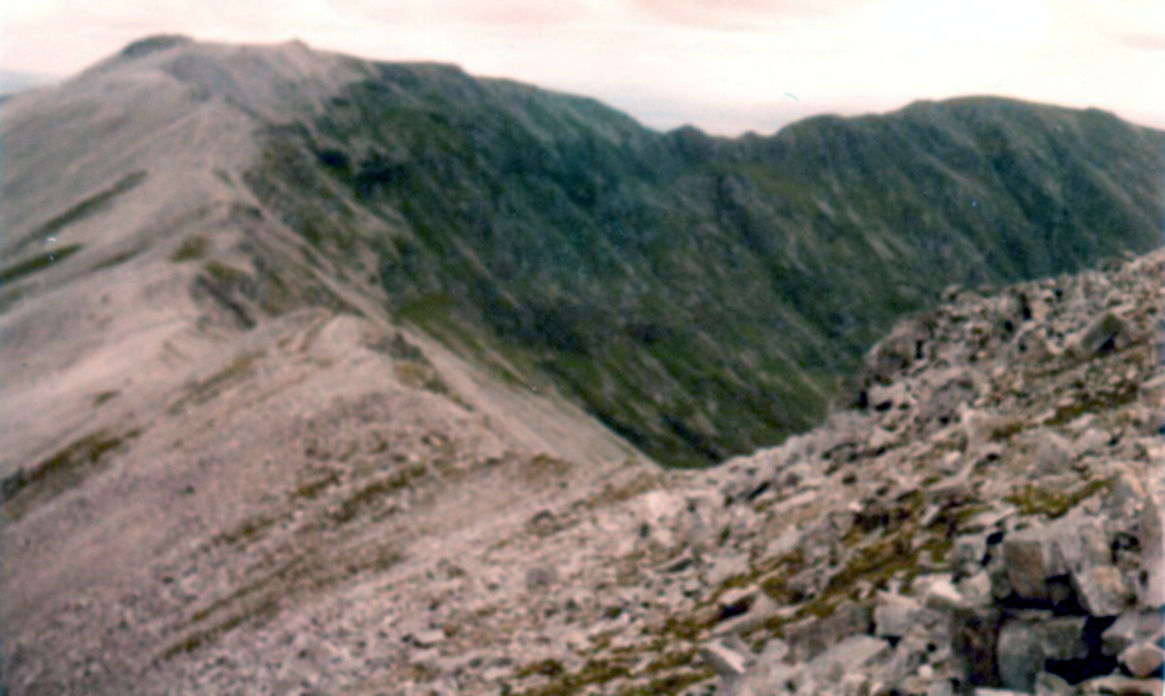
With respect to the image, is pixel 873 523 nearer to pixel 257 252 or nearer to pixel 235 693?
pixel 235 693

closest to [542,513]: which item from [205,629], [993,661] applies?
[205,629]

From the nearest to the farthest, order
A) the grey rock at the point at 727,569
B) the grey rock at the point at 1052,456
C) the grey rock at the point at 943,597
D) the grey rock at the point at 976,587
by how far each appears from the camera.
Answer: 1. the grey rock at the point at 976,587
2. the grey rock at the point at 943,597
3. the grey rock at the point at 1052,456
4. the grey rock at the point at 727,569

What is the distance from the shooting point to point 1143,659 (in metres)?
8.48

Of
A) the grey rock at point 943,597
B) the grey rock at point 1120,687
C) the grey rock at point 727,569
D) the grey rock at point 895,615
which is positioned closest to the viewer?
the grey rock at point 1120,687

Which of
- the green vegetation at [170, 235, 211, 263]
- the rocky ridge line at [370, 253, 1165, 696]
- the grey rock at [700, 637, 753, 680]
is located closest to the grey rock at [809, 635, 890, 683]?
the rocky ridge line at [370, 253, 1165, 696]

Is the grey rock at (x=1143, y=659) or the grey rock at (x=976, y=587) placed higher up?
the grey rock at (x=1143, y=659)

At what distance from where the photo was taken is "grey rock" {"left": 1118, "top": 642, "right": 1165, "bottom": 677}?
27.5ft

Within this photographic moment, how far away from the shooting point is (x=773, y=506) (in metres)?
23.5

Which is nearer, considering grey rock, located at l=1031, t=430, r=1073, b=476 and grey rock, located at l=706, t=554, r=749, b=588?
grey rock, located at l=1031, t=430, r=1073, b=476

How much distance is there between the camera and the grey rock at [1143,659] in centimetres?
839

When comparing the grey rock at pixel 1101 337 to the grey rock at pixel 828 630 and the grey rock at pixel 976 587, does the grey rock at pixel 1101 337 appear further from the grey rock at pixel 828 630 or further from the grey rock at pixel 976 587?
the grey rock at pixel 828 630

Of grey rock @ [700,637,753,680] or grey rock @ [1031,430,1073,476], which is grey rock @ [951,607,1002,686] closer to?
grey rock @ [700,637,753,680]

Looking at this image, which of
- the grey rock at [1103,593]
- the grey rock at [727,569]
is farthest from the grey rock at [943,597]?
the grey rock at [727,569]

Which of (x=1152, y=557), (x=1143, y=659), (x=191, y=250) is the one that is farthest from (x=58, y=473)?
(x=191, y=250)
